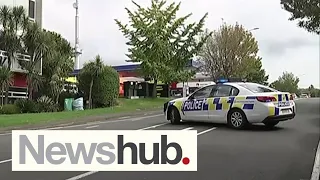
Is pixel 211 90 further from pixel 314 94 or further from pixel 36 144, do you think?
pixel 314 94

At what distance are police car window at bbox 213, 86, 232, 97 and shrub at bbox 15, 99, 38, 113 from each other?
14.2 metres

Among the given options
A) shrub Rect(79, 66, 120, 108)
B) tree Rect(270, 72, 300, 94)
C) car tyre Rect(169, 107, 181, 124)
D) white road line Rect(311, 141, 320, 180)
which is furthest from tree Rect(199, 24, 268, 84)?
tree Rect(270, 72, 300, 94)

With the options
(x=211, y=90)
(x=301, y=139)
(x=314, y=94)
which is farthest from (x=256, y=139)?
(x=314, y=94)

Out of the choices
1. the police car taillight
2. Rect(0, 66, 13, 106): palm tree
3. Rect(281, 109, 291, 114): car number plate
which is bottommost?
Rect(281, 109, 291, 114): car number plate

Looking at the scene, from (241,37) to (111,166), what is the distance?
3988cm

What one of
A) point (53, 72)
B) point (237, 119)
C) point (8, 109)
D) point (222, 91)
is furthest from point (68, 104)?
point (237, 119)

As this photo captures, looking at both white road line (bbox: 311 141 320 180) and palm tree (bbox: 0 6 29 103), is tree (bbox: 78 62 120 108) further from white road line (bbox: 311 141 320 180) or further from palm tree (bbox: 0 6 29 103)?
white road line (bbox: 311 141 320 180)

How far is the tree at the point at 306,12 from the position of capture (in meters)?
16.2

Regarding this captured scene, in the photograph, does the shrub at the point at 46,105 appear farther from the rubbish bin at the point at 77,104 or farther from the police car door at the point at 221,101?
the police car door at the point at 221,101

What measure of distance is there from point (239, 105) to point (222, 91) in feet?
3.06

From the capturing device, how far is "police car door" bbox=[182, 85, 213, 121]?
1348 centimetres

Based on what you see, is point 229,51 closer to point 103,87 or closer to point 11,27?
point 103,87

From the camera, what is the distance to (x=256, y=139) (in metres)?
10.6

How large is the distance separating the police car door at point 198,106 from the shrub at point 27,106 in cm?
1295
